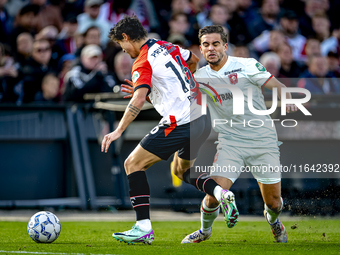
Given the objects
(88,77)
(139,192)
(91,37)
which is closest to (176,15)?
(91,37)

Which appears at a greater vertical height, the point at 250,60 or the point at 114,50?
the point at 114,50

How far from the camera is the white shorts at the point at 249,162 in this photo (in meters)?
5.66

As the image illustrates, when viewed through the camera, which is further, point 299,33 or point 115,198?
point 299,33

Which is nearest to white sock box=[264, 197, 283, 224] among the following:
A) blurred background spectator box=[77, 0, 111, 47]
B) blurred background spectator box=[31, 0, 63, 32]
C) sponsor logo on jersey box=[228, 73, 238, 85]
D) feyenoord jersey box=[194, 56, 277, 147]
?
feyenoord jersey box=[194, 56, 277, 147]

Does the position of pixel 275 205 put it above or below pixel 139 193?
below

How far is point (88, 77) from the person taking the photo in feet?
31.1

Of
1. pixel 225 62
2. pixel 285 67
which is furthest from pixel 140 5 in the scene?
pixel 225 62

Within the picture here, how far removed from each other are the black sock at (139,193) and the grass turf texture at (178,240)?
0.37 meters

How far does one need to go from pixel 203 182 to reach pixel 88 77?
461 cm

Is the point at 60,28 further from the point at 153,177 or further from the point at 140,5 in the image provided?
the point at 153,177

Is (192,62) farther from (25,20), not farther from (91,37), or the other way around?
(25,20)

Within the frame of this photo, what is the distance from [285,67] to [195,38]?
200cm

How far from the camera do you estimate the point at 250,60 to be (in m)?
5.89

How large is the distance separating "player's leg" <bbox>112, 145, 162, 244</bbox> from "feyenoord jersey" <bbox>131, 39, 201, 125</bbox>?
45 centimetres
